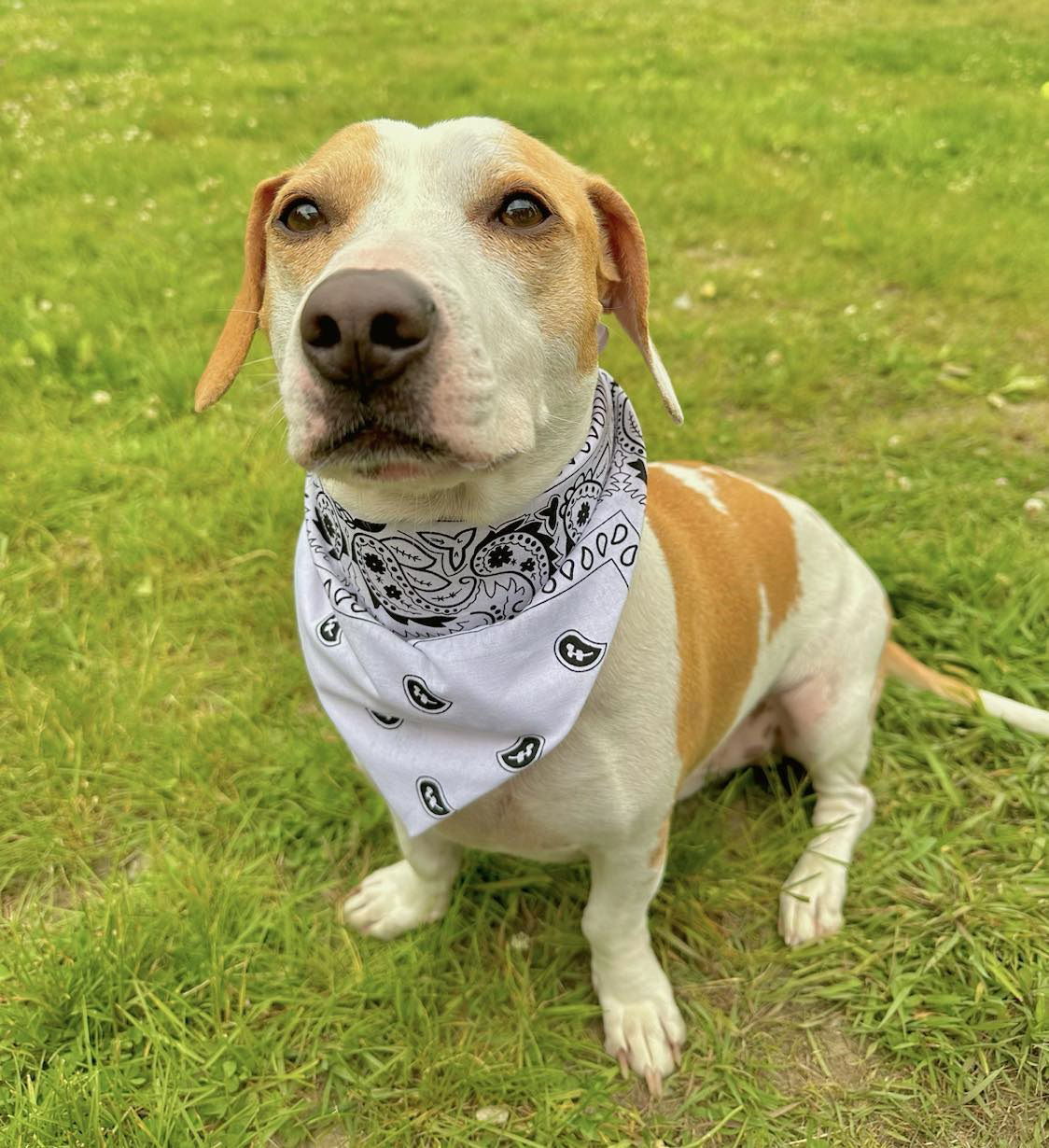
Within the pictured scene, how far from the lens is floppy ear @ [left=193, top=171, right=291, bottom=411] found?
216cm

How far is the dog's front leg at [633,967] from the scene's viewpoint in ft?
7.52

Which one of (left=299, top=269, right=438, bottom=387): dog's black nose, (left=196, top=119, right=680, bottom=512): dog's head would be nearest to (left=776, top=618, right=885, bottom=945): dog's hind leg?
(left=196, top=119, right=680, bottom=512): dog's head

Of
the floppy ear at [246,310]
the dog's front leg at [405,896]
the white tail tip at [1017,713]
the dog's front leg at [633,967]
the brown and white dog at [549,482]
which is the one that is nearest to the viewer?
the brown and white dog at [549,482]

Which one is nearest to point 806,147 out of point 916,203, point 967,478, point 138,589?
point 916,203

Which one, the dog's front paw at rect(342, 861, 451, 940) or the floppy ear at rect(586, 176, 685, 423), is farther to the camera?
the dog's front paw at rect(342, 861, 451, 940)

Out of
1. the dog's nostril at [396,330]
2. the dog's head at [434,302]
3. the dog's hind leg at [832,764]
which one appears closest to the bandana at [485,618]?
the dog's head at [434,302]

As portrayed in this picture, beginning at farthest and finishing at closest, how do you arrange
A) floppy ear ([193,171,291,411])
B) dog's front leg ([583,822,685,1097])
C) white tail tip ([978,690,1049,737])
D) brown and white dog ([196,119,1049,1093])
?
white tail tip ([978,690,1049,737]), dog's front leg ([583,822,685,1097]), floppy ear ([193,171,291,411]), brown and white dog ([196,119,1049,1093])

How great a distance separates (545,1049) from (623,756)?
970 millimetres

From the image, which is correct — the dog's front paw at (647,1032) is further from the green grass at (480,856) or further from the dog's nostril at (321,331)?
the dog's nostril at (321,331)

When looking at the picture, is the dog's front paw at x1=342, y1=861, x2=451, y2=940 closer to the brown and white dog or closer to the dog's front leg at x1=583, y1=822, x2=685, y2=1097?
the brown and white dog

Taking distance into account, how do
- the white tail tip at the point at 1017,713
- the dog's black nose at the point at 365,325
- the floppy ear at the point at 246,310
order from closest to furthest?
the dog's black nose at the point at 365,325 → the floppy ear at the point at 246,310 → the white tail tip at the point at 1017,713

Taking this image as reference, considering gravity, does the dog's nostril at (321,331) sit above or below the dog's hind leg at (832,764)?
above

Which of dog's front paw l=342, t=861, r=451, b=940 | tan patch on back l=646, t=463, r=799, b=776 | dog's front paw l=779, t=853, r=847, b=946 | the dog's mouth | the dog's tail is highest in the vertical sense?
the dog's mouth

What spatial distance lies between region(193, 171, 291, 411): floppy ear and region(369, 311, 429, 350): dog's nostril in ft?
2.98
